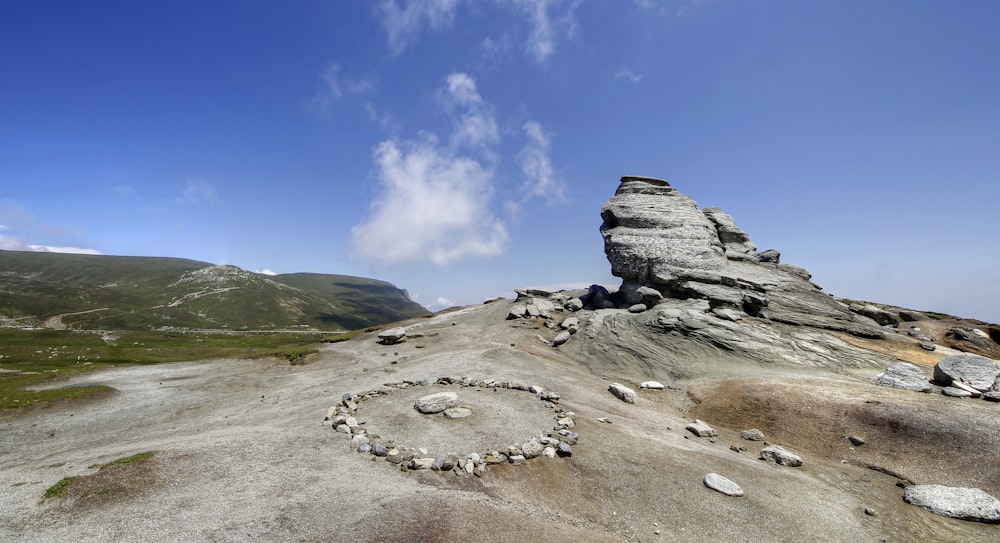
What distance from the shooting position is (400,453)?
18531 millimetres

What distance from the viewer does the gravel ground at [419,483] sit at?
12.9 metres

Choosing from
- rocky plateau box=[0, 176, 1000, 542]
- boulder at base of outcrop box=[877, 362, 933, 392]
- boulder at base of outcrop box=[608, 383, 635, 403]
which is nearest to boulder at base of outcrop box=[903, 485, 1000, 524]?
rocky plateau box=[0, 176, 1000, 542]

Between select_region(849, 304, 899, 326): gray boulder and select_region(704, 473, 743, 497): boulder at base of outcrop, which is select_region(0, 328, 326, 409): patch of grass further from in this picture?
select_region(849, 304, 899, 326): gray boulder

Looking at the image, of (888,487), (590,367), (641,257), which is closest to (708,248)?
(641,257)

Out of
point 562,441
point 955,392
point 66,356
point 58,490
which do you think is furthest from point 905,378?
point 66,356

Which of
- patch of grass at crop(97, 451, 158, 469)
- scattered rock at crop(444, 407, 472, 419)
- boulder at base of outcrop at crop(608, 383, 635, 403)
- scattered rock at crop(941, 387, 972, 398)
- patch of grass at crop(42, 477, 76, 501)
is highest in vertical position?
scattered rock at crop(941, 387, 972, 398)

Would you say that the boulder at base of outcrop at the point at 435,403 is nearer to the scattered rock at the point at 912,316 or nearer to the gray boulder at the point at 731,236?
the gray boulder at the point at 731,236

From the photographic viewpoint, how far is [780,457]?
2166 centimetres

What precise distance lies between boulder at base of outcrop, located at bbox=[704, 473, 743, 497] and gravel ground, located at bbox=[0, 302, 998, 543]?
43 centimetres

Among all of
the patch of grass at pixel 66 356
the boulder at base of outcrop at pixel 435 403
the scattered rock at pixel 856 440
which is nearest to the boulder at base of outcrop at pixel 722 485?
the scattered rock at pixel 856 440

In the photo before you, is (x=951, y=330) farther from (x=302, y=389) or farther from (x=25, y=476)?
(x=25, y=476)

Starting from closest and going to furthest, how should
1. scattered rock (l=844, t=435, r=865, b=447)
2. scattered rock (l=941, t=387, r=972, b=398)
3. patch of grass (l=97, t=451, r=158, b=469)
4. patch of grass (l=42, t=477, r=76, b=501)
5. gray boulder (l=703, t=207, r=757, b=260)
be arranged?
patch of grass (l=42, t=477, r=76, b=501), patch of grass (l=97, t=451, r=158, b=469), scattered rock (l=844, t=435, r=865, b=447), scattered rock (l=941, t=387, r=972, b=398), gray boulder (l=703, t=207, r=757, b=260)

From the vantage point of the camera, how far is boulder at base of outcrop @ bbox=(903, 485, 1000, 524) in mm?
16688

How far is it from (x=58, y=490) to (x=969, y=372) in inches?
2053
